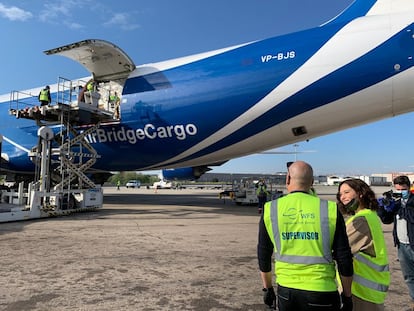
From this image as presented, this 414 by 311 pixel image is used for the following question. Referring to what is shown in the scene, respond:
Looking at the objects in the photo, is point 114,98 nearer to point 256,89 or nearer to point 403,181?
point 256,89

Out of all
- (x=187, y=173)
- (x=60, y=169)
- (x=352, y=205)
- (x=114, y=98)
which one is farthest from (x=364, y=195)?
(x=187, y=173)

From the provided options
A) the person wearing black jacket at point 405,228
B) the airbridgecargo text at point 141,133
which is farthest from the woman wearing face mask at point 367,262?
the airbridgecargo text at point 141,133

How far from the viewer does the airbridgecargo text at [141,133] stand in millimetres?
12773

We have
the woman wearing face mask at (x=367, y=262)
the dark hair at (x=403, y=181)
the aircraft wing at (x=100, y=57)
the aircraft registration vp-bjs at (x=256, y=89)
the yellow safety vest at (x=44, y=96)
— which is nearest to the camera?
the woman wearing face mask at (x=367, y=262)

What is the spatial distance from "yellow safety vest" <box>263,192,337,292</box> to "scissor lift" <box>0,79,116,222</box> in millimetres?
10391

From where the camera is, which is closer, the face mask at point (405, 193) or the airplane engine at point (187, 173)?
the face mask at point (405, 193)

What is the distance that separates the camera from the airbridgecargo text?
41.9 ft

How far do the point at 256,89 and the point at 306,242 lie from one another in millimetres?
9352

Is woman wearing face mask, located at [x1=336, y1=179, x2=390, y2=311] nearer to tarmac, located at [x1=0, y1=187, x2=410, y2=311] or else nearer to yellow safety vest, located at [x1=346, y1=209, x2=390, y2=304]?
yellow safety vest, located at [x1=346, y1=209, x2=390, y2=304]

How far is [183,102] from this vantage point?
41.4 ft

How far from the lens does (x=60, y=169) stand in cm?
1349

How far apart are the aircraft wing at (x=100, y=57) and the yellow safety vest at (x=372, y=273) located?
39.9ft

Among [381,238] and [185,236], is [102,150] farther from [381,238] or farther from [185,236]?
[381,238]

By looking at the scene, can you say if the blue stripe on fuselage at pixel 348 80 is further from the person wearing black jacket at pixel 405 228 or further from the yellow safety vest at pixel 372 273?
the yellow safety vest at pixel 372 273
